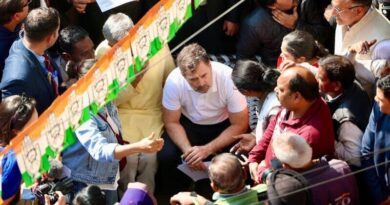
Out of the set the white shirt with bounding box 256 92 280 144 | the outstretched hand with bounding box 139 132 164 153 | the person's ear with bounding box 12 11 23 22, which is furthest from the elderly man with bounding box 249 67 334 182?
the person's ear with bounding box 12 11 23 22

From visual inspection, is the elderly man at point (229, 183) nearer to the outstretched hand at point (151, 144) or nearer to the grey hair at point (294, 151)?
the grey hair at point (294, 151)

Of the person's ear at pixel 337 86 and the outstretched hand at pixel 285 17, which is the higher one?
the person's ear at pixel 337 86

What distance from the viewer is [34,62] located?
4.93 metres

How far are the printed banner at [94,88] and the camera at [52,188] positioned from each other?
3.33 ft

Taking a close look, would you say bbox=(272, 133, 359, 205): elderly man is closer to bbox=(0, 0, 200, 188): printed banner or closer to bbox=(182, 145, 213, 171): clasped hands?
bbox=(0, 0, 200, 188): printed banner

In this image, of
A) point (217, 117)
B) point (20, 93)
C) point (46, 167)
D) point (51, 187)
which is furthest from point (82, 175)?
point (46, 167)

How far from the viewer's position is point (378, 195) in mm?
4199

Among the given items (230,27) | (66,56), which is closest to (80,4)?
(66,56)

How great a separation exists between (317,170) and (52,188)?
148 centimetres

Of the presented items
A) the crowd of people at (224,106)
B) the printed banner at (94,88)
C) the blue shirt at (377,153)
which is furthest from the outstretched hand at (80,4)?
the printed banner at (94,88)

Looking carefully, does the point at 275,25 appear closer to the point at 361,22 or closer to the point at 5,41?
the point at 361,22

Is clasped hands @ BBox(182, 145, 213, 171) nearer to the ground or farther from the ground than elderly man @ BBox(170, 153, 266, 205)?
nearer to the ground

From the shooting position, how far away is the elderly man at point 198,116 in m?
5.13

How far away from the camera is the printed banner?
3.20 m
